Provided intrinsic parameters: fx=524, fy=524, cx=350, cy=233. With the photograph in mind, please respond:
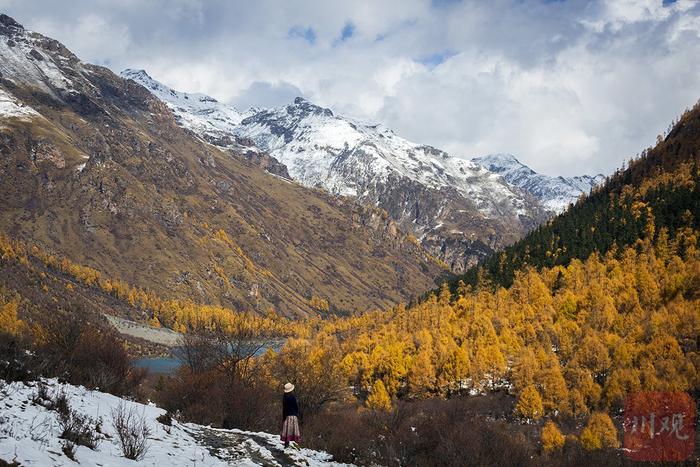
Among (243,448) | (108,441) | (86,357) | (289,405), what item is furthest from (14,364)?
(289,405)

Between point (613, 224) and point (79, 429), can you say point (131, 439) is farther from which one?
point (613, 224)

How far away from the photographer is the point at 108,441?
1828cm

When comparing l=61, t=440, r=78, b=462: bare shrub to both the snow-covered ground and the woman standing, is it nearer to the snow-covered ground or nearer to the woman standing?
the snow-covered ground

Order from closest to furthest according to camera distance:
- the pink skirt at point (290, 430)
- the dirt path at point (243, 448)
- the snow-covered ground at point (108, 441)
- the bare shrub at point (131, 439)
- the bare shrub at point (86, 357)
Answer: the snow-covered ground at point (108, 441)
the bare shrub at point (131, 439)
the dirt path at point (243, 448)
the pink skirt at point (290, 430)
the bare shrub at point (86, 357)

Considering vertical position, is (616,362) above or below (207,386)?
above

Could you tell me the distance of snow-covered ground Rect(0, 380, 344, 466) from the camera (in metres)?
14.6

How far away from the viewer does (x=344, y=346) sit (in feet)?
504

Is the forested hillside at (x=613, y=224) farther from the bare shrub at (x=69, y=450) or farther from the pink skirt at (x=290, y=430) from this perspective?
the bare shrub at (x=69, y=450)

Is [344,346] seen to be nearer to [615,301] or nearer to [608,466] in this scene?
[615,301]

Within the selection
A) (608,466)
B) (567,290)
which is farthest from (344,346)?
(608,466)

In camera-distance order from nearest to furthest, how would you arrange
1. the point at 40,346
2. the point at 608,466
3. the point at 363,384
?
the point at 40,346, the point at 608,466, the point at 363,384

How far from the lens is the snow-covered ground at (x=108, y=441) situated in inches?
574

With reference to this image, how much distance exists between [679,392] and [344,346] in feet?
287

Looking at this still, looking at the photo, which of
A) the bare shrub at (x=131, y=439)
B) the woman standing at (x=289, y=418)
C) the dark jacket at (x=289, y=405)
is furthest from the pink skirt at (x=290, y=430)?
the bare shrub at (x=131, y=439)
